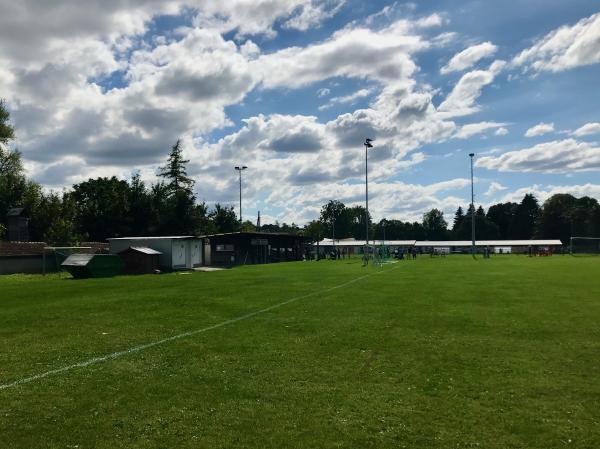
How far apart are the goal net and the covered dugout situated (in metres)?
85.1

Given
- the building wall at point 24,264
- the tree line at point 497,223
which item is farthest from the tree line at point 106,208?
the tree line at point 497,223

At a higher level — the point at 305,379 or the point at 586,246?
the point at 586,246

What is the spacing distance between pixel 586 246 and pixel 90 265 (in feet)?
314

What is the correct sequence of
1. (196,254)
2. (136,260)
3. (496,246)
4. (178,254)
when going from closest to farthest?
(136,260), (178,254), (196,254), (496,246)

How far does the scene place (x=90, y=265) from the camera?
33.5 metres

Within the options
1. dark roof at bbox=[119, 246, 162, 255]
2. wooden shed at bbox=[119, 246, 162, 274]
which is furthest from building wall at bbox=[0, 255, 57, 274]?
dark roof at bbox=[119, 246, 162, 255]

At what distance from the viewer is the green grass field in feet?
18.2

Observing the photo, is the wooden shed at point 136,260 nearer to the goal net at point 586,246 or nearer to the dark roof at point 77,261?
the dark roof at point 77,261

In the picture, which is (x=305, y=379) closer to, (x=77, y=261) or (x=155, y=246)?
(x=77, y=261)

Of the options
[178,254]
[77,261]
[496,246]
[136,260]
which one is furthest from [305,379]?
[496,246]

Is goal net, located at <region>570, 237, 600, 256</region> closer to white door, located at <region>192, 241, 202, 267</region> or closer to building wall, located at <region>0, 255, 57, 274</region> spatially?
white door, located at <region>192, 241, 202, 267</region>

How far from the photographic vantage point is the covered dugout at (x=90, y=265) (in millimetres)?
33000

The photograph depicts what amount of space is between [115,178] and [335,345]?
236ft

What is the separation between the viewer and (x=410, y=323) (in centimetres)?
1270
